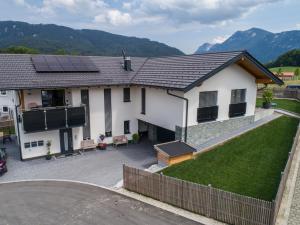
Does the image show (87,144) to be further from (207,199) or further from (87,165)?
(207,199)

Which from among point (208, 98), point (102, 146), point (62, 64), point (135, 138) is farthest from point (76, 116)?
point (208, 98)

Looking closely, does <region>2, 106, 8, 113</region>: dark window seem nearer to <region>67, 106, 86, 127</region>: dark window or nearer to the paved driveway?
the paved driveway

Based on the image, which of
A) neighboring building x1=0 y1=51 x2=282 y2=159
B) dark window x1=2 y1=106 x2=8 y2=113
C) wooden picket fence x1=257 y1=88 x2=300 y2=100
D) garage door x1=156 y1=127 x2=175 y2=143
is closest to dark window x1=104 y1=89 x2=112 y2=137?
neighboring building x1=0 y1=51 x2=282 y2=159

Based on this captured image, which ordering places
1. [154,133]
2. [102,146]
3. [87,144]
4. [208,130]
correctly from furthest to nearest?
1. [154,133]
2. [102,146]
3. [87,144]
4. [208,130]

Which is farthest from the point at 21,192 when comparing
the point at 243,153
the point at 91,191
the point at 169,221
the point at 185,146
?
the point at 243,153

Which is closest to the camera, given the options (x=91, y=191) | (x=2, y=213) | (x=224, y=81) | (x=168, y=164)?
(x=2, y=213)

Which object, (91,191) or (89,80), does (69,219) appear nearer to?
(91,191)

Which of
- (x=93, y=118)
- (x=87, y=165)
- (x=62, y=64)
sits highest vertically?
(x=62, y=64)

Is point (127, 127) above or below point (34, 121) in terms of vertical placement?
below
